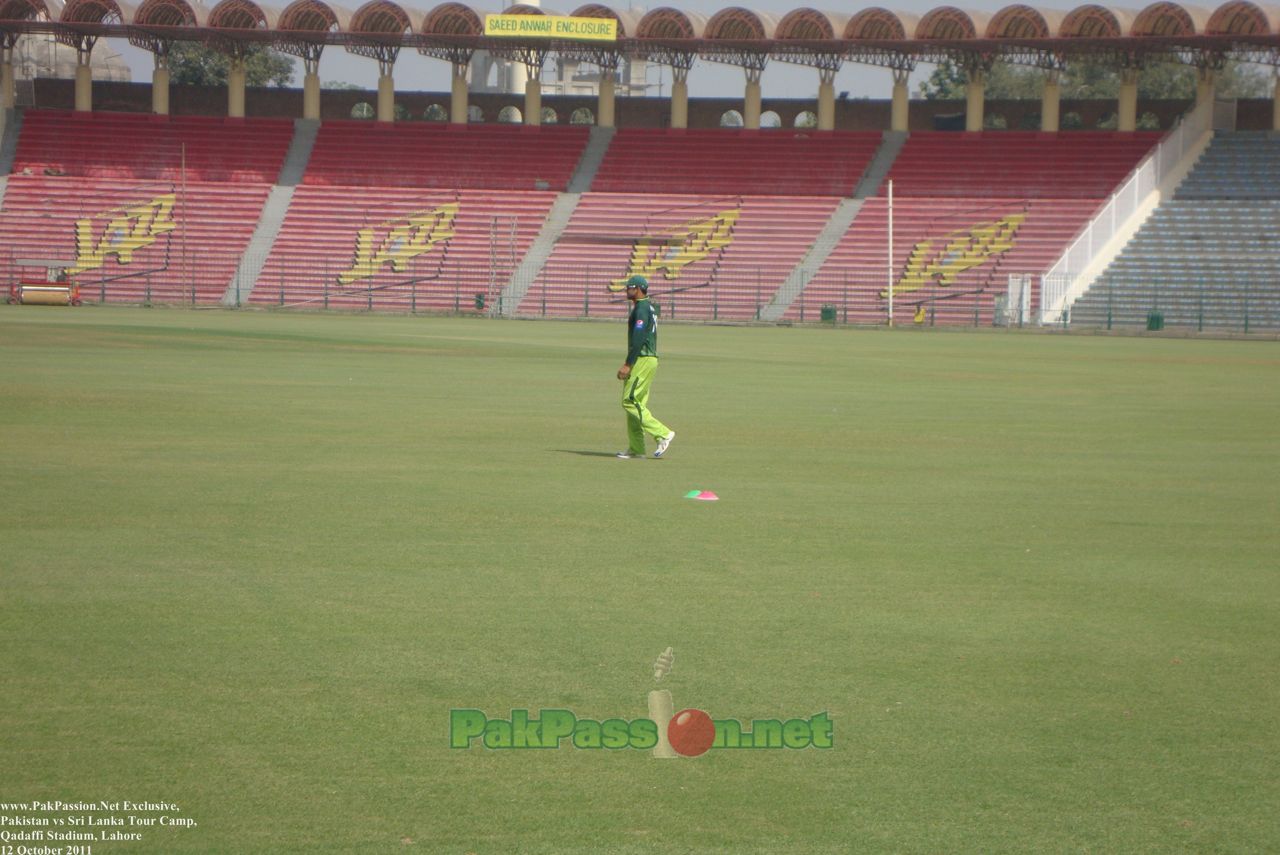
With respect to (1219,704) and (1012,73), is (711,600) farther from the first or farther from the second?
(1012,73)

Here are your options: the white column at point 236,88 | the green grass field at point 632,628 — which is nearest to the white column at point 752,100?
the white column at point 236,88

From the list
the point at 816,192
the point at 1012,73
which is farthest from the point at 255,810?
the point at 1012,73

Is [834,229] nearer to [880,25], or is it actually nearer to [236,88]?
[880,25]

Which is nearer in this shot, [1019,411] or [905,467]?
[905,467]

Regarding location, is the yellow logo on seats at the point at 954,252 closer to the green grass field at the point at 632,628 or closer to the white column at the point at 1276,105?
the white column at the point at 1276,105

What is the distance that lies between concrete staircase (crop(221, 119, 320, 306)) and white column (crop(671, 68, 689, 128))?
1545 centimetres

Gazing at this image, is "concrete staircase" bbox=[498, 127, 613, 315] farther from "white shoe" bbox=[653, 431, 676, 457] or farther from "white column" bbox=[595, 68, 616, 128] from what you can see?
"white shoe" bbox=[653, 431, 676, 457]

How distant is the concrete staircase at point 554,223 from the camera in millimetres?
61094

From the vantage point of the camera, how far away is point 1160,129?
65.6 metres

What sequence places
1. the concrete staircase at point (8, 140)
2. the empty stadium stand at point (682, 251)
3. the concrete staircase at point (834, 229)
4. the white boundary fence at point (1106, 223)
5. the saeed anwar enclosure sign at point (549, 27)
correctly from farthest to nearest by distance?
the concrete staircase at point (8, 140)
the saeed anwar enclosure sign at point (549, 27)
the empty stadium stand at point (682, 251)
the concrete staircase at point (834, 229)
the white boundary fence at point (1106, 223)

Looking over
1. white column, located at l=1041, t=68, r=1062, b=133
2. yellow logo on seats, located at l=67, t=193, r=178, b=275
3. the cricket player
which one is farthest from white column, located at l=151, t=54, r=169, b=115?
the cricket player

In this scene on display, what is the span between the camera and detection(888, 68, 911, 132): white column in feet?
215

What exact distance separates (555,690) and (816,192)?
192 ft

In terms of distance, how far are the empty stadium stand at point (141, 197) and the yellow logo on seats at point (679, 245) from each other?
51.8 ft
